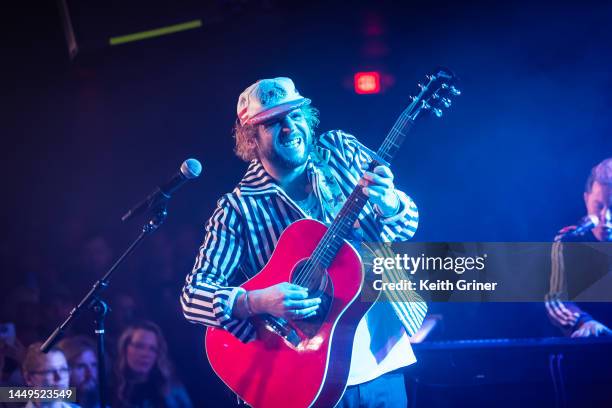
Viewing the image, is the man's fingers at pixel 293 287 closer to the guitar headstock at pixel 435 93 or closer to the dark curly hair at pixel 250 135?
the dark curly hair at pixel 250 135

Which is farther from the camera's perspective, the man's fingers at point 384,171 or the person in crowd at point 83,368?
the person in crowd at point 83,368

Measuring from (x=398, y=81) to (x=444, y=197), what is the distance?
0.98 metres

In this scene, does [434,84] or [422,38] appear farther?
[422,38]

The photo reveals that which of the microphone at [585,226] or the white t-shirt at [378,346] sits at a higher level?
the microphone at [585,226]

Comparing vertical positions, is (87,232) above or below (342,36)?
below

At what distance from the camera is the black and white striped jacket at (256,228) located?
2.38 metres

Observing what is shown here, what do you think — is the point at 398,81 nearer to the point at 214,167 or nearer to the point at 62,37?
the point at 214,167

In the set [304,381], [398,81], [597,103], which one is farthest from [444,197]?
[304,381]

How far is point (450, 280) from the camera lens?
3.70 meters

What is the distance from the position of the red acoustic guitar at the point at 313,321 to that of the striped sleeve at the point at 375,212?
0.14 m

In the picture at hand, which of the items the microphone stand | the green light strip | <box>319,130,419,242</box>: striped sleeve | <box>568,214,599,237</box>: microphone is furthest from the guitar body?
the green light strip

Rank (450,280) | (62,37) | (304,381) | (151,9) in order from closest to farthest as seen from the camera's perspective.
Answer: (304,381), (450,280), (151,9), (62,37)

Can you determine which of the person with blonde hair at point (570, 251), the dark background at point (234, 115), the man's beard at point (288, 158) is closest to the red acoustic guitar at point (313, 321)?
the man's beard at point (288, 158)

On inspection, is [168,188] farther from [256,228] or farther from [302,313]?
[302,313]
